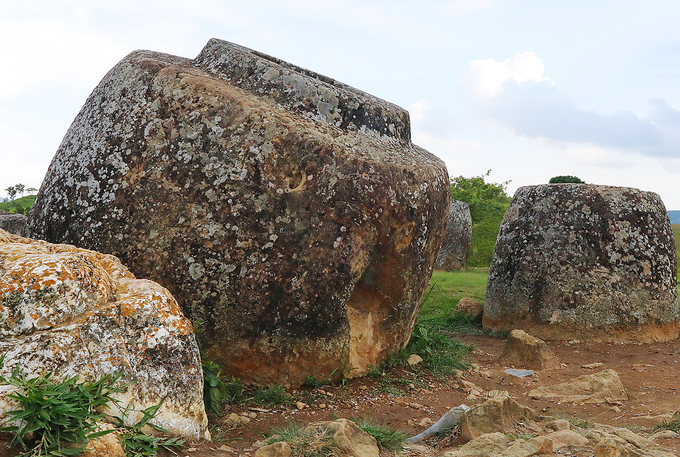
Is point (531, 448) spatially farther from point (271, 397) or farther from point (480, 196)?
point (480, 196)

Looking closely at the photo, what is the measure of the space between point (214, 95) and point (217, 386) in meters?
2.58

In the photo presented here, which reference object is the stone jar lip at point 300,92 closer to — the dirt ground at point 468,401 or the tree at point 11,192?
the dirt ground at point 468,401

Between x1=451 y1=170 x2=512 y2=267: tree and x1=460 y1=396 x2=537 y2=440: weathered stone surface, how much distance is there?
15092mm

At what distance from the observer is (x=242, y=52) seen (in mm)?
6789

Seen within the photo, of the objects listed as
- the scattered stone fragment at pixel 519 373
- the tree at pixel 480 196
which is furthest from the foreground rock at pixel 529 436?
the tree at pixel 480 196

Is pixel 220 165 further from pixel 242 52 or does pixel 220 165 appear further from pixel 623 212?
pixel 623 212

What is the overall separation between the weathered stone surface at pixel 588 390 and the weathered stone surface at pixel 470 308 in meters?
3.70

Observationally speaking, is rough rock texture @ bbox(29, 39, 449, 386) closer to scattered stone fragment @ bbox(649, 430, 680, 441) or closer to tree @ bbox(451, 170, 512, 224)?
scattered stone fragment @ bbox(649, 430, 680, 441)

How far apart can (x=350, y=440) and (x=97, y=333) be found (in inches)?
65.9

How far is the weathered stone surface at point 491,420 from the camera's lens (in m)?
4.55

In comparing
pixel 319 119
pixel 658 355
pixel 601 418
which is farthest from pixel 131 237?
pixel 658 355

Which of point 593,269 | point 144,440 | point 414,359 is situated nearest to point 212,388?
point 144,440

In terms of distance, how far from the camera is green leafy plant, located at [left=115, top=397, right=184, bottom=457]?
3.45 meters

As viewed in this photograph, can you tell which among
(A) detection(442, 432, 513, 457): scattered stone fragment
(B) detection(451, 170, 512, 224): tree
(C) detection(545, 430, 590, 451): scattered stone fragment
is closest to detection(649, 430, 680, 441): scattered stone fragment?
(C) detection(545, 430, 590, 451): scattered stone fragment
